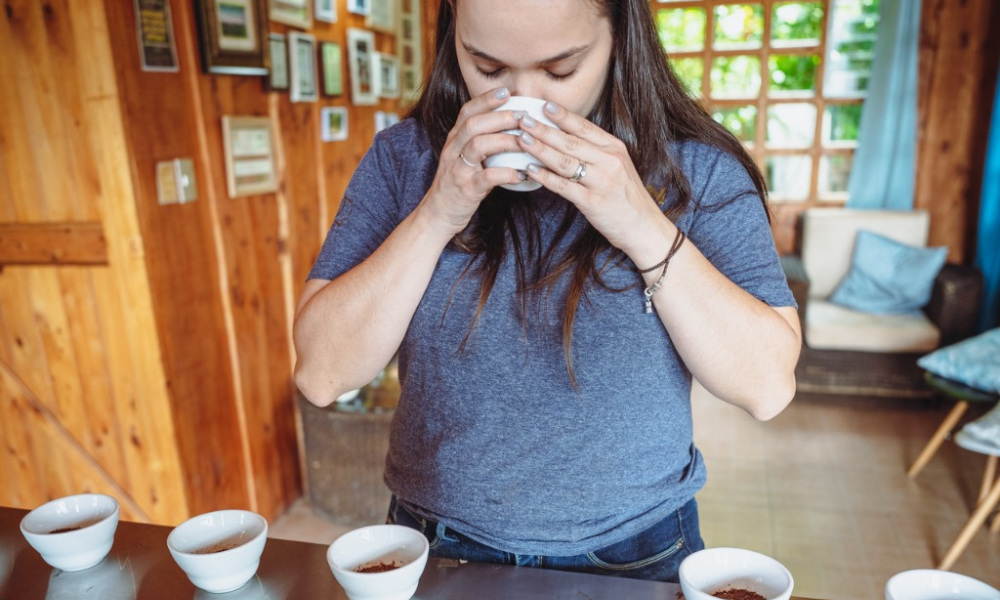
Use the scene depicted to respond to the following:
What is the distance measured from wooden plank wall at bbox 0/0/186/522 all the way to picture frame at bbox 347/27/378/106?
57.6 inches

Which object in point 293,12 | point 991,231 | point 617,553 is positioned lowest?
point 991,231

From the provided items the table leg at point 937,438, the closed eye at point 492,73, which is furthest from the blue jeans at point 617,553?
the table leg at point 937,438

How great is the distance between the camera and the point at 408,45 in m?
4.02

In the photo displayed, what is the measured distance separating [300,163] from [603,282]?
2235 mm

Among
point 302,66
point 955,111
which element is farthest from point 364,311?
point 955,111

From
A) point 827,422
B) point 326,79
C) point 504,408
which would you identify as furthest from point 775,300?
point 827,422

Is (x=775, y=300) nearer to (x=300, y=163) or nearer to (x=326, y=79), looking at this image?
(x=300, y=163)

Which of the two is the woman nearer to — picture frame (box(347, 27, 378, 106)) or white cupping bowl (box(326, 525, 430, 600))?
white cupping bowl (box(326, 525, 430, 600))

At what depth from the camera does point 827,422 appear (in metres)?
3.49

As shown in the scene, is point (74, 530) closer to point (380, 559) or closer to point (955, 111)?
point (380, 559)

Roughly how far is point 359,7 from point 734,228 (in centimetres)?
288

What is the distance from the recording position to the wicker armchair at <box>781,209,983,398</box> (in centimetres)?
345

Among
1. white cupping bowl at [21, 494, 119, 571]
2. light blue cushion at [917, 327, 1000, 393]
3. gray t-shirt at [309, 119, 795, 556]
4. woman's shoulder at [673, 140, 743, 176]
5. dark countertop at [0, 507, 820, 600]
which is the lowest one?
light blue cushion at [917, 327, 1000, 393]

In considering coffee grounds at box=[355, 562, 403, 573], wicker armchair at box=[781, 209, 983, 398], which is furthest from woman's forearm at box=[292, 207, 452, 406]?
wicker armchair at box=[781, 209, 983, 398]
